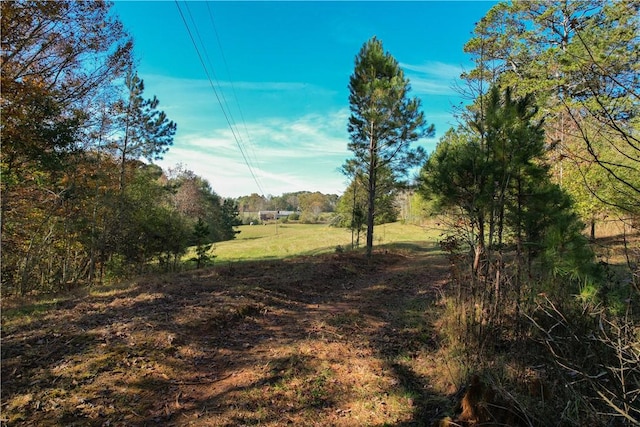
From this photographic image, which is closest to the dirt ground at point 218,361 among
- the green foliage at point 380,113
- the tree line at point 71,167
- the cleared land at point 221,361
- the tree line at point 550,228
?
the cleared land at point 221,361

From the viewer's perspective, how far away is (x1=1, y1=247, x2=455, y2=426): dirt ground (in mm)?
2971

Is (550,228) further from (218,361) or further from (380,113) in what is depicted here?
(380,113)

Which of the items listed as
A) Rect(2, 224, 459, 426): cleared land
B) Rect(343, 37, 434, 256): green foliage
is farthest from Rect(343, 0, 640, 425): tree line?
Rect(343, 37, 434, 256): green foliage

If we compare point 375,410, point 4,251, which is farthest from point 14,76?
point 375,410

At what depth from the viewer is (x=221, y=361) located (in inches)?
158

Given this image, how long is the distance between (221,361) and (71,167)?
9126mm

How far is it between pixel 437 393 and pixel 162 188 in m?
17.2

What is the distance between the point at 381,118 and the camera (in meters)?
13.2

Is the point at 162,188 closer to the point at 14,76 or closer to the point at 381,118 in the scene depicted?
the point at 14,76

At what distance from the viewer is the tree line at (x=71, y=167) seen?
24.2 feet

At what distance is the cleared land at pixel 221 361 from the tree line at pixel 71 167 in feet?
13.3

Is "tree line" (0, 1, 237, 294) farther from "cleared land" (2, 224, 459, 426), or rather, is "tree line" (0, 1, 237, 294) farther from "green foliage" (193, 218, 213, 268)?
"cleared land" (2, 224, 459, 426)

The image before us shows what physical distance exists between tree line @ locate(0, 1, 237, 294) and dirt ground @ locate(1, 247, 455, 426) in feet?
13.3

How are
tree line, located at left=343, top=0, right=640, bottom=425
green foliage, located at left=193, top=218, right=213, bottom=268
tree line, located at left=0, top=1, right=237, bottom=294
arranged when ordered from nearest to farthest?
tree line, located at left=343, top=0, right=640, bottom=425
tree line, located at left=0, top=1, right=237, bottom=294
green foliage, located at left=193, top=218, right=213, bottom=268
